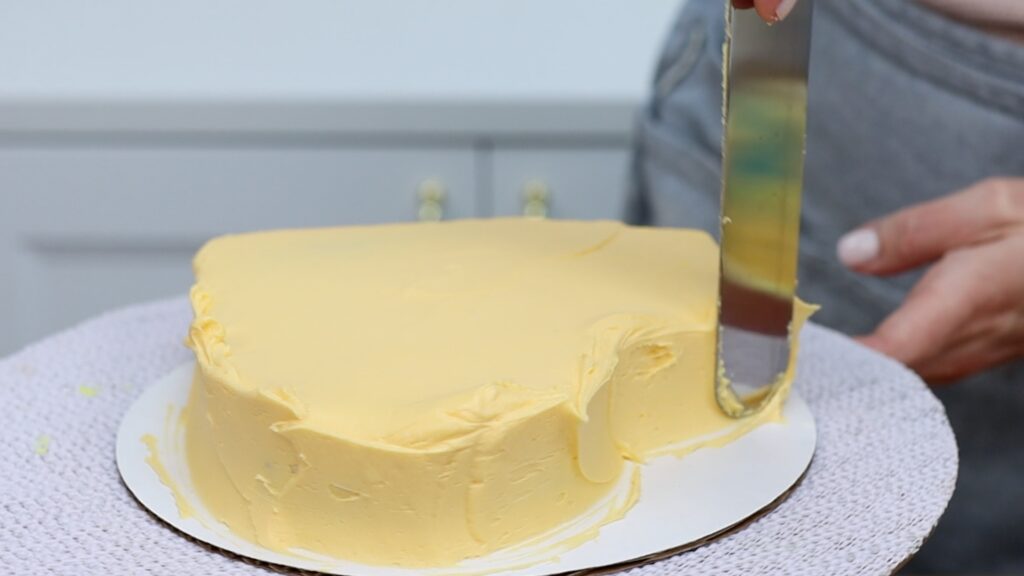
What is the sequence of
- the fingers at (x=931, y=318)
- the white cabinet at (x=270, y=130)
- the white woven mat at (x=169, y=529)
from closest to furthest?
the white woven mat at (x=169, y=529)
the fingers at (x=931, y=318)
the white cabinet at (x=270, y=130)

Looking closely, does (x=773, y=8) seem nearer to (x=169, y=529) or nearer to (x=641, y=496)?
(x=641, y=496)

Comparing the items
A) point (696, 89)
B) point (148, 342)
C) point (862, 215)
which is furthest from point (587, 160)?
point (148, 342)

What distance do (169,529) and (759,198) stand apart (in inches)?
13.4

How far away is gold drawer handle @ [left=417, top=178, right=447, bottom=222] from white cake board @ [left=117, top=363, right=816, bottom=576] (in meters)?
0.59

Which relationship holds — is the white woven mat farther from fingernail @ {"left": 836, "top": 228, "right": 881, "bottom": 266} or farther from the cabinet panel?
the cabinet panel

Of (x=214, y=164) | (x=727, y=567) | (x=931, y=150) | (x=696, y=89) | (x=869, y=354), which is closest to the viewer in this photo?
(x=727, y=567)

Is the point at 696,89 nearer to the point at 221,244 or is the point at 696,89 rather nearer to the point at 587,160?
the point at 587,160

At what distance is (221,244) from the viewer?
721mm

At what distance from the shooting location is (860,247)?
0.85 m

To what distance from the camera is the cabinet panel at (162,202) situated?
125 cm

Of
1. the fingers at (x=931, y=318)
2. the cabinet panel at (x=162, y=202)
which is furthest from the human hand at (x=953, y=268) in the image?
the cabinet panel at (x=162, y=202)

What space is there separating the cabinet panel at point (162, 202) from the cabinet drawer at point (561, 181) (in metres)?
0.04

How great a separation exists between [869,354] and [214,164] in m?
0.78

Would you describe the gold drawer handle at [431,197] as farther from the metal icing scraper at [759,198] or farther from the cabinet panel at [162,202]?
the metal icing scraper at [759,198]
